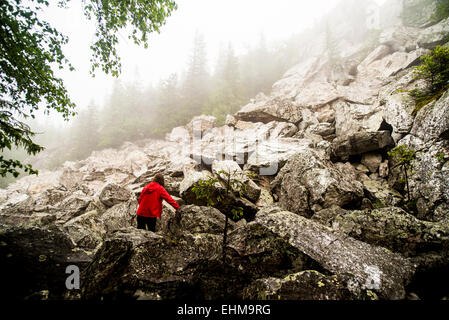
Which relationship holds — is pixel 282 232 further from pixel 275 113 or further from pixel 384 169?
pixel 275 113

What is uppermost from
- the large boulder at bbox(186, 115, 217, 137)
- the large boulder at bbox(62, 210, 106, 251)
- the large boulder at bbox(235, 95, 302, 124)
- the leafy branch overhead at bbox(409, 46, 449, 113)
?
the large boulder at bbox(186, 115, 217, 137)

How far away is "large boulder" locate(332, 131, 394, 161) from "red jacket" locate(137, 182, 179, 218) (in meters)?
10.6

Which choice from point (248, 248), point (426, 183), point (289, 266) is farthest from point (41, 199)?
point (426, 183)

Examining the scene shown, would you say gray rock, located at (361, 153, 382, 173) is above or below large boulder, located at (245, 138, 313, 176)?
below

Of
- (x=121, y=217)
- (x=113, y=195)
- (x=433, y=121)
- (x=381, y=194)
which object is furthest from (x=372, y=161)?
(x=113, y=195)

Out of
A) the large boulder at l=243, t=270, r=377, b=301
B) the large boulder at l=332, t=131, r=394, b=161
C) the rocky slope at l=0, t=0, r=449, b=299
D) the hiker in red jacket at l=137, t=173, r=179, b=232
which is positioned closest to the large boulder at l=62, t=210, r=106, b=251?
the rocky slope at l=0, t=0, r=449, b=299

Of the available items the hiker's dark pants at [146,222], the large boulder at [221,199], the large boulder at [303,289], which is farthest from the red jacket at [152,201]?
the large boulder at [303,289]

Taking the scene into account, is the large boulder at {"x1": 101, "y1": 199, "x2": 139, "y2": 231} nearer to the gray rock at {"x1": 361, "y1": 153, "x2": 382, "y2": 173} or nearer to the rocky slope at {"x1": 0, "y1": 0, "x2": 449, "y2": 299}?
the rocky slope at {"x1": 0, "y1": 0, "x2": 449, "y2": 299}

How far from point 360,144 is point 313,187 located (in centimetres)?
533

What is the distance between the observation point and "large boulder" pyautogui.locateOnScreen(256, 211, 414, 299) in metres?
3.39

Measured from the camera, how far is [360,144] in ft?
35.0

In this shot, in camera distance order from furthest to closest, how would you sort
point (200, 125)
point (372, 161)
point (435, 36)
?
point (200, 125), point (435, 36), point (372, 161)

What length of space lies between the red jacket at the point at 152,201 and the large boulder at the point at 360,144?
1063cm

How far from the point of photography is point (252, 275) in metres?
3.93
